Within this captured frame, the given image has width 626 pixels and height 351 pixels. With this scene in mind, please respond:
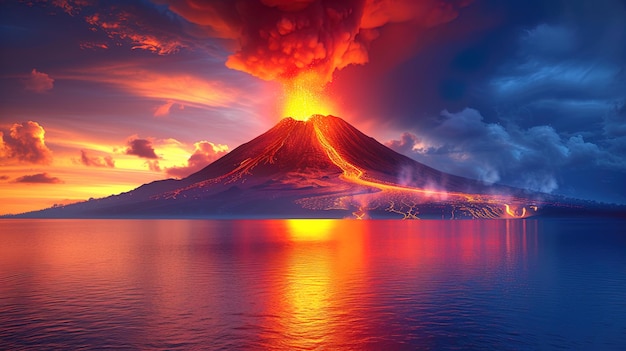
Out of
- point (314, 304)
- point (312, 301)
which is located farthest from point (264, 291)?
point (314, 304)

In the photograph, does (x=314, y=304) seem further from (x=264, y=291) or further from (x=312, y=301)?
(x=264, y=291)

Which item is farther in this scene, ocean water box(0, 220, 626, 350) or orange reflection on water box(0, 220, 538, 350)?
orange reflection on water box(0, 220, 538, 350)

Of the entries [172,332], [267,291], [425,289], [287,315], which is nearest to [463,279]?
[425,289]

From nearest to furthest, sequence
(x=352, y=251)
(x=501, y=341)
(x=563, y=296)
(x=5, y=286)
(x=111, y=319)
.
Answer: (x=501, y=341) → (x=111, y=319) → (x=563, y=296) → (x=5, y=286) → (x=352, y=251)

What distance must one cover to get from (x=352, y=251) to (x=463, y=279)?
89.2 feet

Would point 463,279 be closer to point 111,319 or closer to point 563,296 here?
point 563,296

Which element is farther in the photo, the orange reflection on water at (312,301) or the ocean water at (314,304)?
the orange reflection on water at (312,301)

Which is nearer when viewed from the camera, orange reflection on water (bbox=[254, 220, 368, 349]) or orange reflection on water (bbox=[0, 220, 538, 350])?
A: orange reflection on water (bbox=[254, 220, 368, 349])

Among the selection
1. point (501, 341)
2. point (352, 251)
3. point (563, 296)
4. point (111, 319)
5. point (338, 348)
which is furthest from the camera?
point (352, 251)

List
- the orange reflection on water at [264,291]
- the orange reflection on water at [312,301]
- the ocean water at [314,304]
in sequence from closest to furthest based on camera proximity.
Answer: the ocean water at [314,304]
the orange reflection on water at [312,301]
the orange reflection on water at [264,291]

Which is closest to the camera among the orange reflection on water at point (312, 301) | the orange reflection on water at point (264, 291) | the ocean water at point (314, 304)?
the ocean water at point (314, 304)

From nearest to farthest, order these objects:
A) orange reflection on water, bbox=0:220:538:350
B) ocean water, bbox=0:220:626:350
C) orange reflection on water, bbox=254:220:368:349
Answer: ocean water, bbox=0:220:626:350 → orange reflection on water, bbox=254:220:368:349 → orange reflection on water, bbox=0:220:538:350

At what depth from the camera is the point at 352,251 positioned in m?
66.4

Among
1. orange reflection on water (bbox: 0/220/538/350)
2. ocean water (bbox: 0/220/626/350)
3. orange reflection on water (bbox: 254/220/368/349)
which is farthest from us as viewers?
orange reflection on water (bbox: 0/220/538/350)
